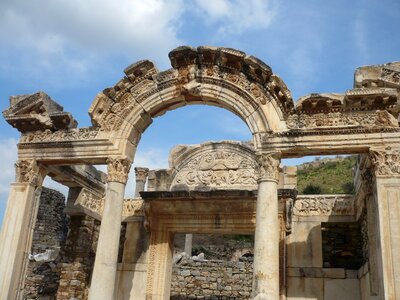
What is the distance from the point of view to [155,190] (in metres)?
13.3

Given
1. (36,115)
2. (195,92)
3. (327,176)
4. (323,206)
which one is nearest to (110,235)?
(195,92)

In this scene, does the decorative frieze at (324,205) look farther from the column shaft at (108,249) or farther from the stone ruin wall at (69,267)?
the stone ruin wall at (69,267)

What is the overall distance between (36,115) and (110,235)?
3.95 m

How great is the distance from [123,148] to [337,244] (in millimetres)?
6337

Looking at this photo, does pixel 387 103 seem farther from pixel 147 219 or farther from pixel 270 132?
pixel 147 219

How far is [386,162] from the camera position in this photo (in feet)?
28.8

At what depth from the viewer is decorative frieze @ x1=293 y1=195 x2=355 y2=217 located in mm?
12016

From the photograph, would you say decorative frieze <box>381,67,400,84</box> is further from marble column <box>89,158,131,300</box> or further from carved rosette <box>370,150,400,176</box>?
marble column <box>89,158,131,300</box>

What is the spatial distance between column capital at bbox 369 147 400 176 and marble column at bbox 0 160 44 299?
26.5ft

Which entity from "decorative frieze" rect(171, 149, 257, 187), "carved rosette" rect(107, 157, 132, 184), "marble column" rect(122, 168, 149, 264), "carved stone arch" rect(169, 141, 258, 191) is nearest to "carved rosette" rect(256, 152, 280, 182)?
"carved rosette" rect(107, 157, 132, 184)

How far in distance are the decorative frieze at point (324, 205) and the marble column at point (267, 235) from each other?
3.27m

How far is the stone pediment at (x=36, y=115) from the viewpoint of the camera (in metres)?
11.1

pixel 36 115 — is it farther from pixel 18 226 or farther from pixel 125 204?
pixel 125 204

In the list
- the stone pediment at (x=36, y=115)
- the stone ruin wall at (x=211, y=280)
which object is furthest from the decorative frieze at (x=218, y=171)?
the stone ruin wall at (x=211, y=280)
